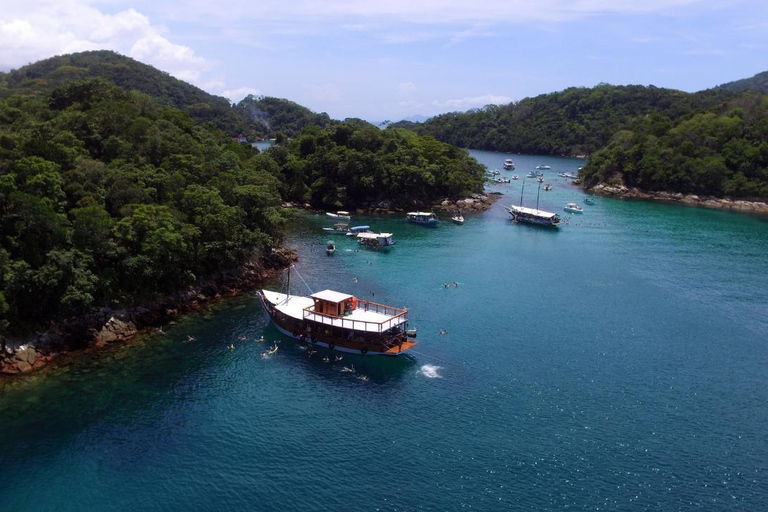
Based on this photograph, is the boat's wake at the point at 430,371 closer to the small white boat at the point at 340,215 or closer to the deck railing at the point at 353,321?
the deck railing at the point at 353,321

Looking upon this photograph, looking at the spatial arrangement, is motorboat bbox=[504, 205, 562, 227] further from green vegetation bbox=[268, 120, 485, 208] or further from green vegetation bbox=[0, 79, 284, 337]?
green vegetation bbox=[0, 79, 284, 337]

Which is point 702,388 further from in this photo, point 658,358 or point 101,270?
point 101,270

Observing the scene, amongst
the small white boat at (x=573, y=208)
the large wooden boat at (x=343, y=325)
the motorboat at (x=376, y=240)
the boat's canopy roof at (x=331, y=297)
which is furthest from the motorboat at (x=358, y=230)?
the small white boat at (x=573, y=208)

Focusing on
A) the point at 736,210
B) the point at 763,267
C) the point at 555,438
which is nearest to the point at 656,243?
the point at 763,267

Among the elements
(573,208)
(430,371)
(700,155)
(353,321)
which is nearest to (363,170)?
(573,208)

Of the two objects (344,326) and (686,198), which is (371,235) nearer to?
(344,326)

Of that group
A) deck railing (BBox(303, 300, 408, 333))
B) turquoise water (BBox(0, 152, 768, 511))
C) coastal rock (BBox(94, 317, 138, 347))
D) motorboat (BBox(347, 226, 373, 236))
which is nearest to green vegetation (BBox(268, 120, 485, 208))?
motorboat (BBox(347, 226, 373, 236))
